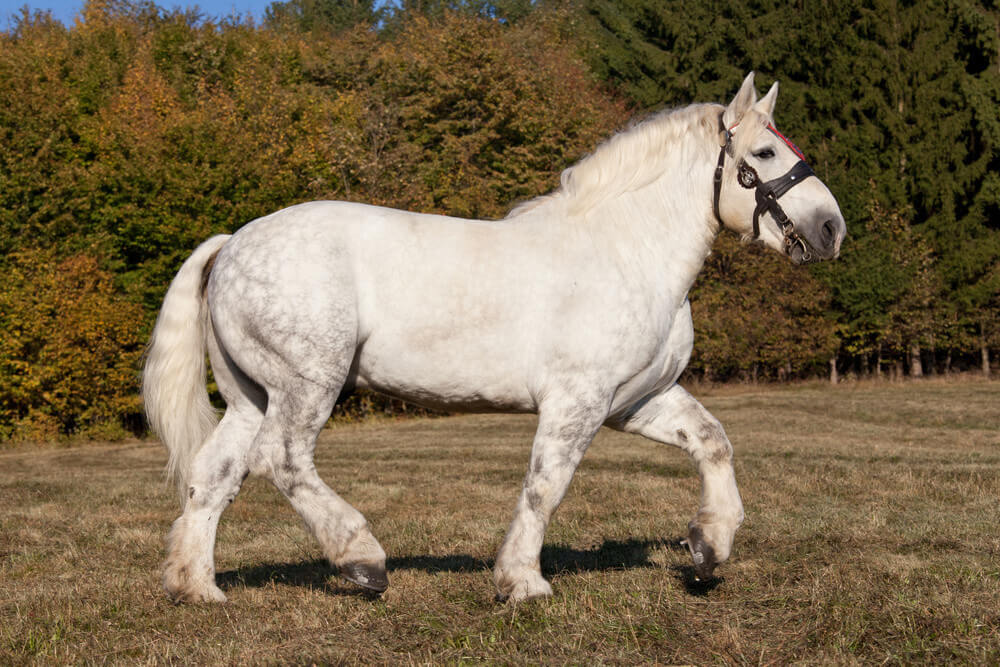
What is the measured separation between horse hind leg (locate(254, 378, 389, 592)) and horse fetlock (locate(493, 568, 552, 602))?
0.57 meters

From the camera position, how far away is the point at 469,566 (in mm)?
6434

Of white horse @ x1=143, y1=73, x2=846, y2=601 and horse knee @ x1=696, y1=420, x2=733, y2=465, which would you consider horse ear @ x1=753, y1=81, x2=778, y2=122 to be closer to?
white horse @ x1=143, y1=73, x2=846, y2=601

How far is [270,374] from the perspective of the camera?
16.7 ft

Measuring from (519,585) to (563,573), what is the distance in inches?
43.7

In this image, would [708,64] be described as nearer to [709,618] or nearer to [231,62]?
[231,62]

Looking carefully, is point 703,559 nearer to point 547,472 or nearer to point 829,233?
point 547,472

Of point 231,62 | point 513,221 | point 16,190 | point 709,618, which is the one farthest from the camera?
point 231,62

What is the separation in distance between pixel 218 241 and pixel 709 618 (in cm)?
342

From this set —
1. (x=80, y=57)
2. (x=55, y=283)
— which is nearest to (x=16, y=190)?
(x=55, y=283)

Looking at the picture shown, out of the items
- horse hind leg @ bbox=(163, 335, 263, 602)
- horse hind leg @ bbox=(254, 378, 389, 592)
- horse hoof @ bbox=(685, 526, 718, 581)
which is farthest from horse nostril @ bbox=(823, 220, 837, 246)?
horse hind leg @ bbox=(163, 335, 263, 602)

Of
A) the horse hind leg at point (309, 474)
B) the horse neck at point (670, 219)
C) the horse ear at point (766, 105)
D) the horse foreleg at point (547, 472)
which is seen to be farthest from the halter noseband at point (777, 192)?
the horse hind leg at point (309, 474)

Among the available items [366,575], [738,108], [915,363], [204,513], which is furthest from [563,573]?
[915,363]

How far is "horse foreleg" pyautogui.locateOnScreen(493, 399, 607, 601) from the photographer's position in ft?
16.2

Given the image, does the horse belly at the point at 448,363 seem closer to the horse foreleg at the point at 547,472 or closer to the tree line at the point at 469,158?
the horse foreleg at the point at 547,472
